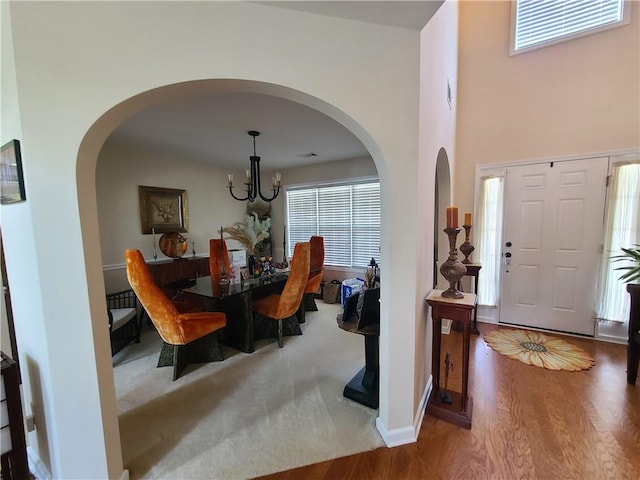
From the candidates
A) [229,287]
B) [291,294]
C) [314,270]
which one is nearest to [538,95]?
[314,270]

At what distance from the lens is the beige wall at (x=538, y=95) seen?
2.86 meters

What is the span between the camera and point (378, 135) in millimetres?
1507

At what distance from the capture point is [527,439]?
1684 mm

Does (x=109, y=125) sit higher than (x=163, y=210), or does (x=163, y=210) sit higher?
(x=109, y=125)

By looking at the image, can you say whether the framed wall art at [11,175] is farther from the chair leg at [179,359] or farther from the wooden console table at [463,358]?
the wooden console table at [463,358]

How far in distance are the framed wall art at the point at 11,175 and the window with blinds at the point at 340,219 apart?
156 inches

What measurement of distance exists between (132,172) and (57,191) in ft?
9.66

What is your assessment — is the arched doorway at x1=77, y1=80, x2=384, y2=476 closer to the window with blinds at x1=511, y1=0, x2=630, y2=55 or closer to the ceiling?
the ceiling

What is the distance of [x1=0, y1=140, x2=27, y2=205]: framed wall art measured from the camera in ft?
3.77

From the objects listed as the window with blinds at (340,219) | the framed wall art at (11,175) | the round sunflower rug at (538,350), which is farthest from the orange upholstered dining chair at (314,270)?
the framed wall art at (11,175)

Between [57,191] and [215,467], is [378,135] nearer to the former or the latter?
[57,191]

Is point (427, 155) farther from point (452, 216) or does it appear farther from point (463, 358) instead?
point (463, 358)

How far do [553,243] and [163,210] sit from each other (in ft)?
17.4

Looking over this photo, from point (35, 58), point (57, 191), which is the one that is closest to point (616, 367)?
point (57, 191)
